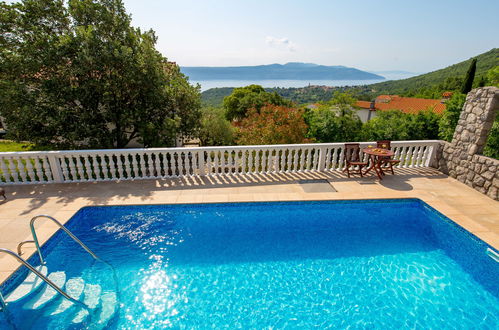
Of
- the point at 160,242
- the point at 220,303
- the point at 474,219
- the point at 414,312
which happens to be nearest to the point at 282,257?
the point at 220,303

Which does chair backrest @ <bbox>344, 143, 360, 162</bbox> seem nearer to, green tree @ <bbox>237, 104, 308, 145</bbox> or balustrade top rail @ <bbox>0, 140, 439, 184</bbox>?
balustrade top rail @ <bbox>0, 140, 439, 184</bbox>

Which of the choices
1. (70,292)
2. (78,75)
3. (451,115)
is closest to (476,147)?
(451,115)

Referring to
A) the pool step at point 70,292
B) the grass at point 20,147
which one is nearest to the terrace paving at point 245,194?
the pool step at point 70,292

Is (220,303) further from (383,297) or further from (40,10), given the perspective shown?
(40,10)

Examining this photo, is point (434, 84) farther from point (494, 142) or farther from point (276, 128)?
point (276, 128)

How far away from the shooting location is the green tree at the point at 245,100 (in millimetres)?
43594

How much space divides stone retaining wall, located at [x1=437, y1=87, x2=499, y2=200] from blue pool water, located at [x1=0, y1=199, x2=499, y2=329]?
6.61 ft

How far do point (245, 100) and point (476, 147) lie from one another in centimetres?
3932

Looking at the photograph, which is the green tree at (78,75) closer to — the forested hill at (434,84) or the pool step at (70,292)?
the pool step at (70,292)

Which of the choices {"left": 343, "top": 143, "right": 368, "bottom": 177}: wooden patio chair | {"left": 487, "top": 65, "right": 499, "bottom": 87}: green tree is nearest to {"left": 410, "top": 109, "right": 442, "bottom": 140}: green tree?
{"left": 487, "top": 65, "right": 499, "bottom": 87}: green tree

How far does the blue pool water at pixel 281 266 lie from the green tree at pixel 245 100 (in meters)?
37.6

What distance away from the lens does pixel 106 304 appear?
3873mm

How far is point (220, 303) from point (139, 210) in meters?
3.21

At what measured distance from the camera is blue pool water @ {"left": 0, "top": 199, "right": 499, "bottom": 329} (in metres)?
3.76
